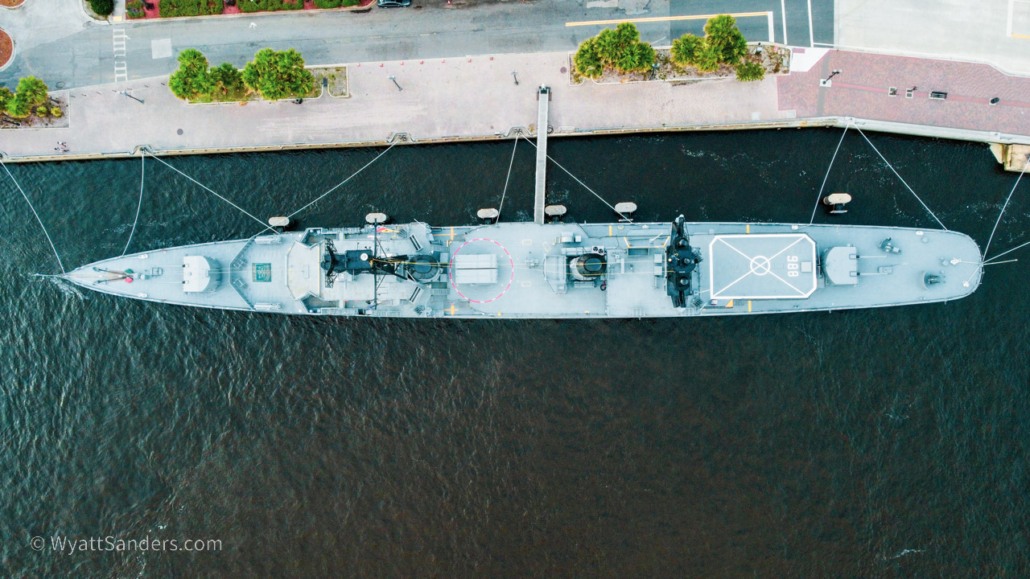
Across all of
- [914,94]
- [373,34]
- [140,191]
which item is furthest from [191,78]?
[914,94]

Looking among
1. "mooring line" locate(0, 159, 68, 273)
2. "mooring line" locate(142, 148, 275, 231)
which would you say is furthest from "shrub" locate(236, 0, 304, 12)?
"mooring line" locate(0, 159, 68, 273)

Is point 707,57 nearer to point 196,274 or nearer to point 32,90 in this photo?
point 196,274

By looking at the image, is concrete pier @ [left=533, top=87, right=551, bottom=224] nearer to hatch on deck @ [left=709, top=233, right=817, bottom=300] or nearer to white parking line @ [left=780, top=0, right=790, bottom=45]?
hatch on deck @ [left=709, top=233, right=817, bottom=300]

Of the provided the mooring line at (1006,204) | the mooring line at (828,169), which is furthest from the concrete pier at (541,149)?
the mooring line at (1006,204)

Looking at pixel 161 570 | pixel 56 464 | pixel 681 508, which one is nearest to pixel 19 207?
pixel 56 464

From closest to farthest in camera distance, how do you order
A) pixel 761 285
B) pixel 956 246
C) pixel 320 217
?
pixel 761 285 < pixel 956 246 < pixel 320 217

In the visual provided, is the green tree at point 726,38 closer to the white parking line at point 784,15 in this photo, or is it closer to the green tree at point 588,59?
the white parking line at point 784,15

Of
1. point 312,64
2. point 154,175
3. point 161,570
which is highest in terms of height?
point 312,64

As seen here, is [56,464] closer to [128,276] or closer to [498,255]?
[128,276]
